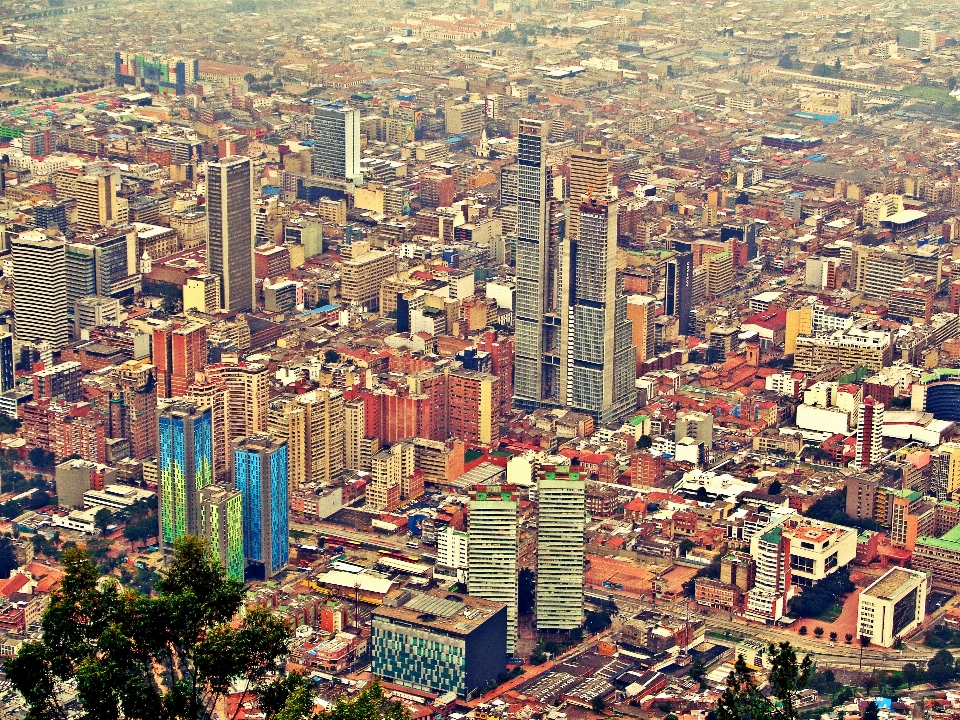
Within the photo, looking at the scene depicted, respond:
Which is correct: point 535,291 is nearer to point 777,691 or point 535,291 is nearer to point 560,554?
point 560,554

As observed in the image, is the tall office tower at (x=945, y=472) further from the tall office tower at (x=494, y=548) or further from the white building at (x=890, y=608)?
the tall office tower at (x=494, y=548)

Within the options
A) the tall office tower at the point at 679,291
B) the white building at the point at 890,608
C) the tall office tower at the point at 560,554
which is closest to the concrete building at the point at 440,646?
the tall office tower at the point at 560,554

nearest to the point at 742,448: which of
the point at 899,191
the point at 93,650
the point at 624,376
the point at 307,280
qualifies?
the point at 624,376

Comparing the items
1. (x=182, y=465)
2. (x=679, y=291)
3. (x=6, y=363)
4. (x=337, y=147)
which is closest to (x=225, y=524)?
(x=182, y=465)

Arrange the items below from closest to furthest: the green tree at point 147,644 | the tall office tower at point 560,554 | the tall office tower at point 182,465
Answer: the green tree at point 147,644 < the tall office tower at point 560,554 < the tall office tower at point 182,465

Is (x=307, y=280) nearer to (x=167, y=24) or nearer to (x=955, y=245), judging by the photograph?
(x=955, y=245)

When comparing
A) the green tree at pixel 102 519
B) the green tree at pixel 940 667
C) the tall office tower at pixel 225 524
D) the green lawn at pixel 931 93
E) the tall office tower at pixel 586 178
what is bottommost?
the green tree at pixel 940 667

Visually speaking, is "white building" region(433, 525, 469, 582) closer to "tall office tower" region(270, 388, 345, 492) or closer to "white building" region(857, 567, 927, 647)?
"tall office tower" region(270, 388, 345, 492)
